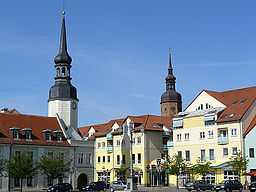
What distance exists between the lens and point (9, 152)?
6319cm

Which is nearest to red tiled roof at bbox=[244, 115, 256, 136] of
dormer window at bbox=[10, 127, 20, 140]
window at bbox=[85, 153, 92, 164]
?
window at bbox=[85, 153, 92, 164]

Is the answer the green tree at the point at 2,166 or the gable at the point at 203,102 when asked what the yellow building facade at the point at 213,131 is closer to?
the gable at the point at 203,102

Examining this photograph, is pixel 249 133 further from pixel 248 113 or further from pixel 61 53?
pixel 61 53

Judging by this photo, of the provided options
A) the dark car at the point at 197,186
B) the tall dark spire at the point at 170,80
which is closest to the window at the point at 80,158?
the dark car at the point at 197,186

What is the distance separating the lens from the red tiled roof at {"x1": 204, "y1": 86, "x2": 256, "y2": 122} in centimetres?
6197

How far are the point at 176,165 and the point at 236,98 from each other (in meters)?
14.2

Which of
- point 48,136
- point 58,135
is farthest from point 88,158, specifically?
point 48,136

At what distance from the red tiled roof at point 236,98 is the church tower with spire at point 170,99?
39262 millimetres

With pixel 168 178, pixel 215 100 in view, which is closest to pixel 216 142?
pixel 215 100

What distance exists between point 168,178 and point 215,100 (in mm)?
15622

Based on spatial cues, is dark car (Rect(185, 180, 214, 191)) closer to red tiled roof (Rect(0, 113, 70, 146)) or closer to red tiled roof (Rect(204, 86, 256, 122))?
red tiled roof (Rect(204, 86, 256, 122))

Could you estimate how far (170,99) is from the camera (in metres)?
111

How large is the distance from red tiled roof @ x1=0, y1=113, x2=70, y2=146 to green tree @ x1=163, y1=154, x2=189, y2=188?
56.0 feet

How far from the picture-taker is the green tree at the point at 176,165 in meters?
64.7
